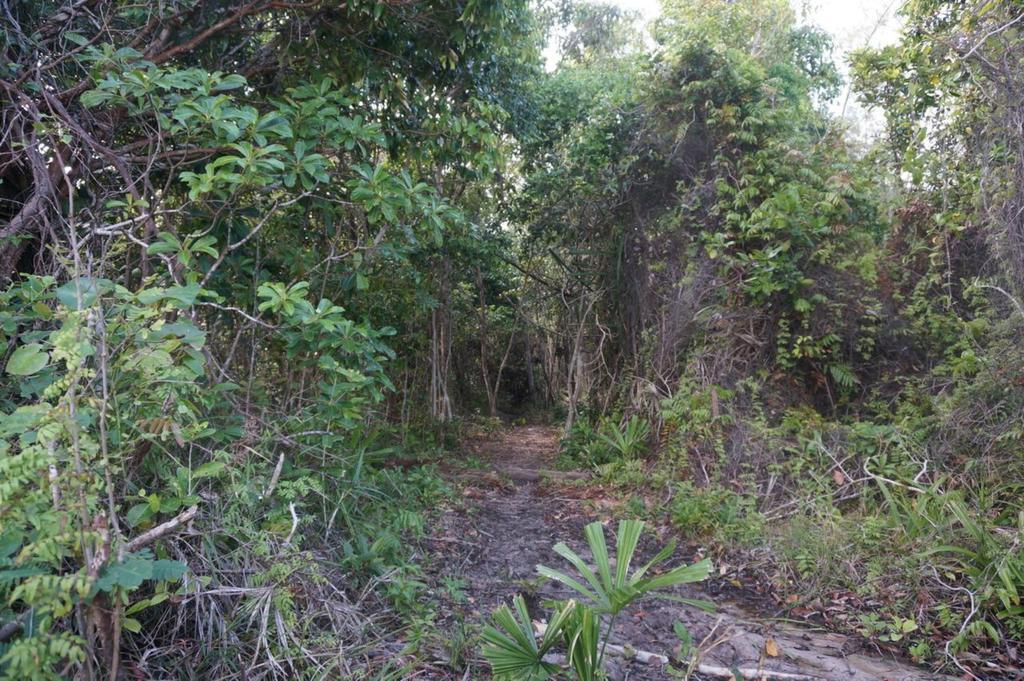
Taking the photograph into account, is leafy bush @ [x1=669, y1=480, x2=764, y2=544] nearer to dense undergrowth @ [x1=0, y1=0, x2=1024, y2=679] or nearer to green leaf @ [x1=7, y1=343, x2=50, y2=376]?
dense undergrowth @ [x1=0, y1=0, x2=1024, y2=679]

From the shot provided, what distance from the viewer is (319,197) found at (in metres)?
4.47

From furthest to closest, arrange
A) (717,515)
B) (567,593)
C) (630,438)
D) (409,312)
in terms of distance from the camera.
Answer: (409,312) < (630,438) < (717,515) < (567,593)

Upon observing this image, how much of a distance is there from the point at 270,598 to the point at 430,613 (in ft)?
3.28

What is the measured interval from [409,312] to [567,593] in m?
4.04

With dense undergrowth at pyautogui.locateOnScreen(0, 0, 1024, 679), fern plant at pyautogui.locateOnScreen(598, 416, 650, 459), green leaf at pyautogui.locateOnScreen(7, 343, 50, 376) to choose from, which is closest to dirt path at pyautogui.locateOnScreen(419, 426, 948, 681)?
dense undergrowth at pyautogui.locateOnScreen(0, 0, 1024, 679)

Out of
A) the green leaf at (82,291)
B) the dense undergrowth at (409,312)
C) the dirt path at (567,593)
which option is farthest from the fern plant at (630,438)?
the green leaf at (82,291)

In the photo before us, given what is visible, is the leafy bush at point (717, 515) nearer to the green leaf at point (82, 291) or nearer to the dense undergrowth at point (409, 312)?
the dense undergrowth at point (409, 312)

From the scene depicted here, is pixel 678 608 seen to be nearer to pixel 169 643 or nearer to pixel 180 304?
pixel 169 643

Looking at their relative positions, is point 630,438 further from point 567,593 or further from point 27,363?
point 27,363

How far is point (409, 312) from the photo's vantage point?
762 centimetres

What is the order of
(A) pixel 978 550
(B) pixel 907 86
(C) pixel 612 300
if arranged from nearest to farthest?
(A) pixel 978 550, (B) pixel 907 86, (C) pixel 612 300

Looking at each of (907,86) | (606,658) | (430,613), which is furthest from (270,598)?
(907,86)

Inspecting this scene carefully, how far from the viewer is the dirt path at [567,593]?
11.3 feet

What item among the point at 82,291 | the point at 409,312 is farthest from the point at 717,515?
the point at 82,291
